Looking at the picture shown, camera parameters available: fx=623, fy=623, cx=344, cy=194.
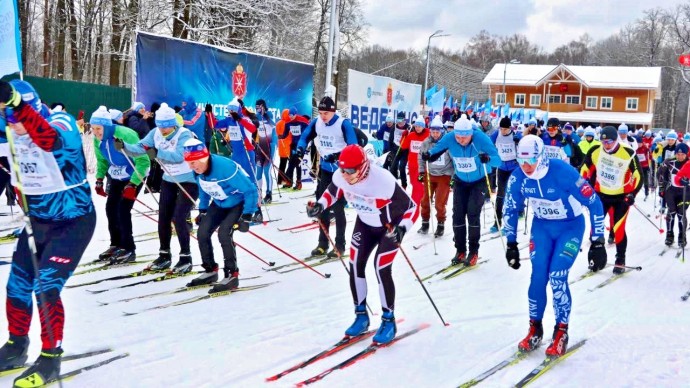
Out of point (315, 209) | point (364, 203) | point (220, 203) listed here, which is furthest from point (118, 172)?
point (364, 203)

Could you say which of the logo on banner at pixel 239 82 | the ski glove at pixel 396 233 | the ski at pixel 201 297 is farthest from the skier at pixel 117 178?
the logo on banner at pixel 239 82

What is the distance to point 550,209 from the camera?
491cm

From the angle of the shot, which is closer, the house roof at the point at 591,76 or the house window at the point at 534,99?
the house roof at the point at 591,76

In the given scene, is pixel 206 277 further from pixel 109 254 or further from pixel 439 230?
pixel 439 230

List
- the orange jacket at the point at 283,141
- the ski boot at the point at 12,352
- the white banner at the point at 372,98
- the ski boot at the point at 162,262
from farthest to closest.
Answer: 1. the orange jacket at the point at 283,141
2. the white banner at the point at 372,98
3. the ski boot at the point at 162,262
4. the ski boot at the point at 12,352

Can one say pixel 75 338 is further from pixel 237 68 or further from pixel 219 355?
pixel 237 68

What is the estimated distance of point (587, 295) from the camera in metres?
6.89

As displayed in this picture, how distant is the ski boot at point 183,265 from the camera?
278 inches

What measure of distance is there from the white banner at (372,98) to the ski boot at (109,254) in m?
8.03

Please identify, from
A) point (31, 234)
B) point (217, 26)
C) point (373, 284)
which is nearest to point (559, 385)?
point (373, 284)

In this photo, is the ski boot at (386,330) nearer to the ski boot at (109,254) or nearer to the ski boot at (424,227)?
the ski boot at (109,254)

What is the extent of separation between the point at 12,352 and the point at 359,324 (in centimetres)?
254

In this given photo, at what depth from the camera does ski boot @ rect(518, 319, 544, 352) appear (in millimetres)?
4938

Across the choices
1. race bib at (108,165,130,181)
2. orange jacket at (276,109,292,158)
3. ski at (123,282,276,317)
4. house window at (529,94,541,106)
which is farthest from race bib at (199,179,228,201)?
house window at (529,94,541,106)
